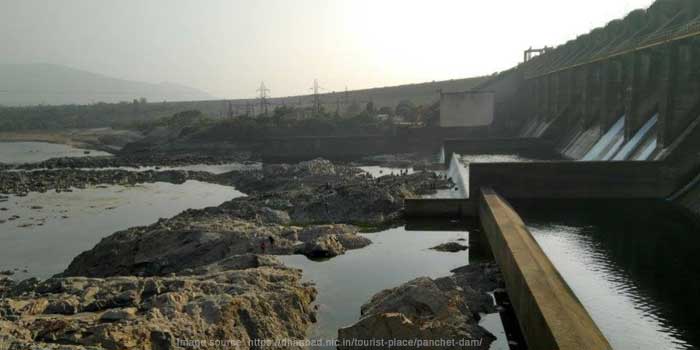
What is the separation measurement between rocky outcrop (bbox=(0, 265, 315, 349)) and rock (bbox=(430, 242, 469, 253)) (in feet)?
21.3

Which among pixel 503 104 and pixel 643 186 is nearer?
pixel 643 186

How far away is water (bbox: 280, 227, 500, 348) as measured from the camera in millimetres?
13953

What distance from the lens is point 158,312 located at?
1043 centimetres

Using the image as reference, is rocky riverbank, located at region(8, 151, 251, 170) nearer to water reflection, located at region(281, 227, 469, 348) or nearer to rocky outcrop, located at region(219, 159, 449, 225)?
rocky outcrop, located at region(219, 159, 449, 225)

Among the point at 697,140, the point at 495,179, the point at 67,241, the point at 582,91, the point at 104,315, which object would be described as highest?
the point at 582,91

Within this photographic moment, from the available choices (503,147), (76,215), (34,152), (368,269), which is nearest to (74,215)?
(76,215)

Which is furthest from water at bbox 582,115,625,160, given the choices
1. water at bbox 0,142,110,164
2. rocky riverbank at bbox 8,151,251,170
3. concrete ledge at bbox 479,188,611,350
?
water at bbox 0,142,110,164

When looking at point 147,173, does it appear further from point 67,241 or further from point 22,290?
point 22,290

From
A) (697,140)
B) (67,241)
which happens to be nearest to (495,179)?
(697,140)

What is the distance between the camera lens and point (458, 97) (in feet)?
189

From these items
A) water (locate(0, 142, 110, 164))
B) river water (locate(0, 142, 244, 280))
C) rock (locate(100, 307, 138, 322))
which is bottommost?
river water (locate(0, 142, 244, 280))

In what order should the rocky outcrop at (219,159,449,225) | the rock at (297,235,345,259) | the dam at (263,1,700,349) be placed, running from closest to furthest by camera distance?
the dam at (263,1,700,349) → the rock at (297,235,345,259) → the rocky outcrop at (219,159,449,225)

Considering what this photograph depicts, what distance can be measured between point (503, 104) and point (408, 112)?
21.3m

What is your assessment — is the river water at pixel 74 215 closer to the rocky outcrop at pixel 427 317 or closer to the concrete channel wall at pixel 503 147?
the rocky outcrop at pixel 427 317
